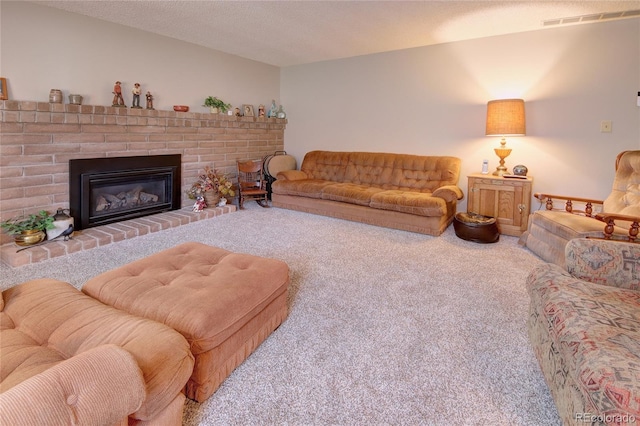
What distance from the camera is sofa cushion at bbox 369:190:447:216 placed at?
3803mm

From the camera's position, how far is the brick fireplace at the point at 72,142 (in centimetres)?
310

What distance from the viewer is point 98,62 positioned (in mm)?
3691

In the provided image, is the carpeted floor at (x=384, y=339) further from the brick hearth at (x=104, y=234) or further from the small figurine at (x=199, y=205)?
the small figurine at (x=199, y=205)

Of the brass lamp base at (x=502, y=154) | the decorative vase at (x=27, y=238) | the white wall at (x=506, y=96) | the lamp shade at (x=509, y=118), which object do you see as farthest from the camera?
the brass lamp base at (x=502, y=154)

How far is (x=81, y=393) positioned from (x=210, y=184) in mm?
4074

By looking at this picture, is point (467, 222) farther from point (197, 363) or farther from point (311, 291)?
point (197, 363)

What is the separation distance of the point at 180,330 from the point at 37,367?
1.48 ft

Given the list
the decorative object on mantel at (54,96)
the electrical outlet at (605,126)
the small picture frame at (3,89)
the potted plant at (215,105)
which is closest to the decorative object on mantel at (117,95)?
the decorative object on mantel at (54,96)

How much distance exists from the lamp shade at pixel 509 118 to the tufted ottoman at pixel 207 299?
312 centimetres

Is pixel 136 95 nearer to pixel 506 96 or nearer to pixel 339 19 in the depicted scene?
pixel 339 19

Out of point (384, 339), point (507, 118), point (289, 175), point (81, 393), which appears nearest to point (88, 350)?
point (81, 393)

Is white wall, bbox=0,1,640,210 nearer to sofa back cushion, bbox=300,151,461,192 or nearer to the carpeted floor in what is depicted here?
sofa back cushion, bbox=300,151,461,192

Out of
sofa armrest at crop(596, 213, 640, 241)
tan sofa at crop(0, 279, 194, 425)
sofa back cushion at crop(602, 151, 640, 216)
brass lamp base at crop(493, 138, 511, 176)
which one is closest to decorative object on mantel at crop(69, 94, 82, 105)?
tan sofa at crop(0, 279, 194, 425)

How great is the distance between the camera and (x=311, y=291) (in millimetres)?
2449
